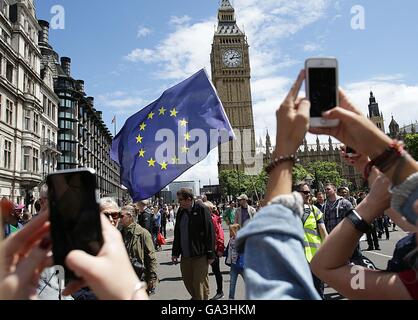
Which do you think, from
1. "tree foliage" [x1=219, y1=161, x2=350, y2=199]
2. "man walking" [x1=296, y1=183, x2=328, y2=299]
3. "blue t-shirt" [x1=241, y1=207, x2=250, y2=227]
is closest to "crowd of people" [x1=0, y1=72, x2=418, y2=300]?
"man walking" [x1=296, y1=183, x2=328, y2=299]

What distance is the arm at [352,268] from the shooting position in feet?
5.52

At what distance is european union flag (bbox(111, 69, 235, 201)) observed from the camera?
6.78m

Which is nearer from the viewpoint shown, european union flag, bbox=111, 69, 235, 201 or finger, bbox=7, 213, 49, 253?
Answer: finger, bbox=7, 213, 49, 253

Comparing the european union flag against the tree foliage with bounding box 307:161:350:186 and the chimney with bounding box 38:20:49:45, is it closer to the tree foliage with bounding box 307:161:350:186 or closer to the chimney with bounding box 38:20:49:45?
the chimney with bounding box 38:20:49:45

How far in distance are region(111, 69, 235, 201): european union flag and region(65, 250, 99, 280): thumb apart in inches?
219

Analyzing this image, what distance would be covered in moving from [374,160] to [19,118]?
43.2m

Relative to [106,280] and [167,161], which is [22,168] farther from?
[106,280]

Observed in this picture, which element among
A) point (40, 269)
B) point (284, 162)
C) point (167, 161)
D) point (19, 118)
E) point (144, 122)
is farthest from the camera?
point (19, 118)

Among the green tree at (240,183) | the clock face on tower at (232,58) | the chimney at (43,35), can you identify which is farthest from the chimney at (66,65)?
the clock face on tower at (232,58)

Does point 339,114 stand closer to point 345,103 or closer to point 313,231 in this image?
point 345,103

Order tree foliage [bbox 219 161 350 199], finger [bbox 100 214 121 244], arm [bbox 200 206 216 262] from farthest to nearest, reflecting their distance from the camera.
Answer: tree foliage [bbox 219 161 350 199] → arm [bbox 200 206 216 262] → finger [bbox 100 214 121 244]

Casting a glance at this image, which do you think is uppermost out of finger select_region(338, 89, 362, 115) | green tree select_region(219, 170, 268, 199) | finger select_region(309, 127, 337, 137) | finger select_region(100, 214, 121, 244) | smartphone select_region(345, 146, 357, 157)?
green tree select_region(219, 170, 268, 199)
